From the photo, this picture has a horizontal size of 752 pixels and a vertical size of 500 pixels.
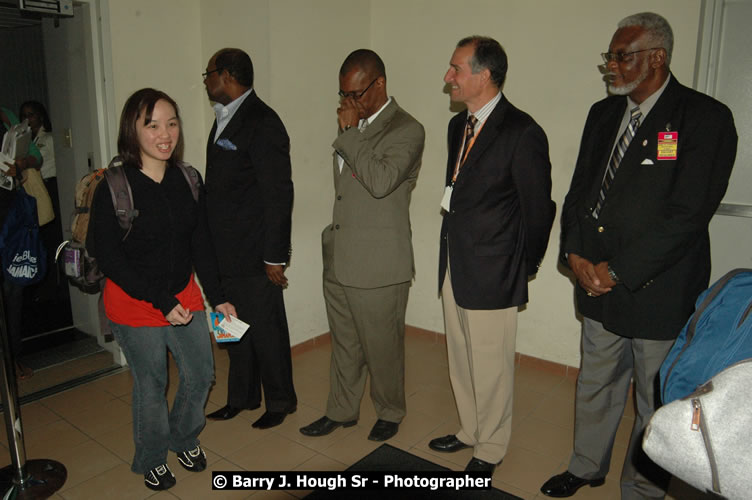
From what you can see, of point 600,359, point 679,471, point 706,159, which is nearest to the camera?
point 679,471

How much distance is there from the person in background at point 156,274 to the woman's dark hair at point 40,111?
2039mm

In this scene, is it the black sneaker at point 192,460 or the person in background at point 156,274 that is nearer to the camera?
the person in background at point 156,274

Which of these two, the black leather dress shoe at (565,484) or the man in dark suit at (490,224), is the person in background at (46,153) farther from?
the black leather dress shoe at (565,484)

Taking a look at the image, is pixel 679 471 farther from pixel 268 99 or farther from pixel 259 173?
pixel 268 99

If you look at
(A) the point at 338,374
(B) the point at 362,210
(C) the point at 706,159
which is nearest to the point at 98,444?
(A) the point at 338,374

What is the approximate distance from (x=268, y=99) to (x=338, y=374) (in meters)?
1.81

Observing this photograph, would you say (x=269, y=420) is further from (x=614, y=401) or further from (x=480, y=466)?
(x=614, y=401)

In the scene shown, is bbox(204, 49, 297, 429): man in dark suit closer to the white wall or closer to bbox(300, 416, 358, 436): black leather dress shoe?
bbox(300, 416, 358, 436): black leather dress shoe

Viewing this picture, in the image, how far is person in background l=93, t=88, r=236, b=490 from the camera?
2004 millimetres

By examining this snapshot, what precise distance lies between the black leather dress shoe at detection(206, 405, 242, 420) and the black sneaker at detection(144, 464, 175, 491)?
59 cm

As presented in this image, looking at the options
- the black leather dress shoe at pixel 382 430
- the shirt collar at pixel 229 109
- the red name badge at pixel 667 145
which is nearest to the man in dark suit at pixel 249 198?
the shirt collar at pixel 229 109

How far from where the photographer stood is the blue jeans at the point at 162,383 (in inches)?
82.7

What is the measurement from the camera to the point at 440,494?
7.40 feet

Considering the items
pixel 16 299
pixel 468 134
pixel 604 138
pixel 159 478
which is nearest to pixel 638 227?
pixel 604 138
